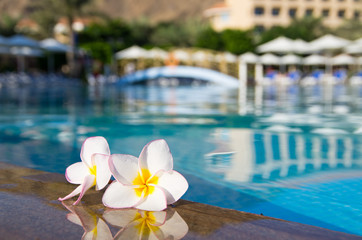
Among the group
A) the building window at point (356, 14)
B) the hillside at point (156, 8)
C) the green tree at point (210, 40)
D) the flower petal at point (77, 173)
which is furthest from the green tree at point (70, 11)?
the hillside at point (156, 8)

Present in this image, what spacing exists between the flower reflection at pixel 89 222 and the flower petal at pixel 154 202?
0.58 ft

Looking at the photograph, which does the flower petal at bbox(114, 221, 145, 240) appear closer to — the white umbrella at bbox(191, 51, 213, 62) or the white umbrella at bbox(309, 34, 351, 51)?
the white umbrella at bbox(191, 51, 213, 62)

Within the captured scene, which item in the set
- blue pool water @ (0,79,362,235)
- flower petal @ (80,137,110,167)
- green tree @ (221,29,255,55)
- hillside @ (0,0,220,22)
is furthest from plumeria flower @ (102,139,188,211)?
hillside @ (0,0,220,22)

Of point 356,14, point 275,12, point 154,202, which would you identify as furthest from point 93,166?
point 356,14

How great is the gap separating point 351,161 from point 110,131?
10.0ft

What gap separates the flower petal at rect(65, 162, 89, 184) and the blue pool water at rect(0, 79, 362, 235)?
73 cm

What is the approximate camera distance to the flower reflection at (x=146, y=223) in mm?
1311

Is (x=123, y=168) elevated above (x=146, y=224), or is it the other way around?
(x=123, y=168)

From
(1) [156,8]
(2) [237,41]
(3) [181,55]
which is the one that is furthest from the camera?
(1) [156,8]

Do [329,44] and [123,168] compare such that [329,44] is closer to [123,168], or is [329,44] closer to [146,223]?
[123,168]

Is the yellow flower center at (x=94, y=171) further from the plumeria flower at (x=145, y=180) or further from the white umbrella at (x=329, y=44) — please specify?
the white umbrella at (x=329, y=44)

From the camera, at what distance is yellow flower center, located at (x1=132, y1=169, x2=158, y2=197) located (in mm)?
1613

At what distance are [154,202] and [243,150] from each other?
2.48 metres

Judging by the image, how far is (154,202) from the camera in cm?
155
